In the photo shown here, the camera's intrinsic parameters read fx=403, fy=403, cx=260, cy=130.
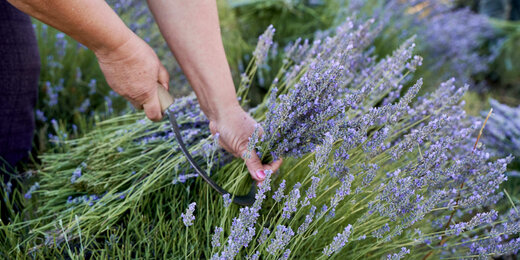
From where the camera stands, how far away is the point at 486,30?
4711 millimetres

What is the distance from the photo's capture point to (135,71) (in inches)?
49.0

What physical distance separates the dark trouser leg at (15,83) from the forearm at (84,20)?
555 mm

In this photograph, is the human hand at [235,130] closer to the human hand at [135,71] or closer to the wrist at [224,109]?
the wrist at [224,109]

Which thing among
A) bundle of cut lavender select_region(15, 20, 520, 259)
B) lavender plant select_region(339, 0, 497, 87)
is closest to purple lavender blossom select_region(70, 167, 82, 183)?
bundle of cut lavender select_region(15, 20, 520, 259)

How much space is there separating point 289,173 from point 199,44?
534mm

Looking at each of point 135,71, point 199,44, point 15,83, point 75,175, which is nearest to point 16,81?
point 15,83

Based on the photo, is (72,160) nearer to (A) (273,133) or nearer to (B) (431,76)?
(A) (273,133)

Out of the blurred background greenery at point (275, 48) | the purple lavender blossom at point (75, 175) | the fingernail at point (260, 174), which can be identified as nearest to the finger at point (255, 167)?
the fingernail at point (260, 174)

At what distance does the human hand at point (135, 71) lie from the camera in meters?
1.21

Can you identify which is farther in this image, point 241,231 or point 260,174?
point 260,174

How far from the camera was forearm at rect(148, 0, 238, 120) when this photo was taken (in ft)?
4.32

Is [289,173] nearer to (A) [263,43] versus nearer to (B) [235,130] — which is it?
(B) [235,130]

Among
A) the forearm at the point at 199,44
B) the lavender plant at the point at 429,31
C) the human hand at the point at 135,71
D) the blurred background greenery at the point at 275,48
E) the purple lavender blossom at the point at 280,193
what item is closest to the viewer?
the purple lavender blossom at the point at 280,193

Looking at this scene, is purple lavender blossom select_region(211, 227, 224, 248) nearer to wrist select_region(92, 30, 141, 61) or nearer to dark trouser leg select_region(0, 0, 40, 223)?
wrist select_region(92, 30, 141, 61)
